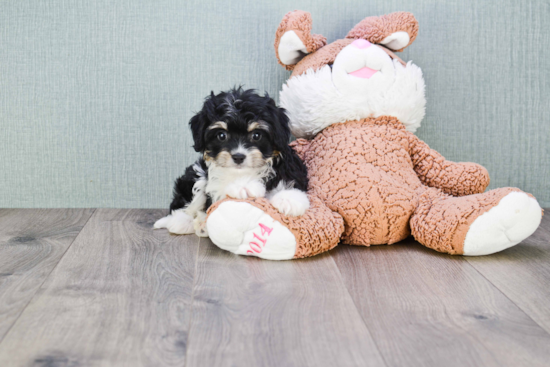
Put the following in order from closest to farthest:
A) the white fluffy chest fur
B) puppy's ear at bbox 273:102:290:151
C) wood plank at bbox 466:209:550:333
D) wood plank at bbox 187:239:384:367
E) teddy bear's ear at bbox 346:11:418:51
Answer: wood plank at bbox 187:239:384:367 < wood plank at bbox 466:209:550:333 < puppy's ear at bbox 273:102:290:151 < the white fluffy chest fur < teddy bear's ear at bbox 346:11:418:51

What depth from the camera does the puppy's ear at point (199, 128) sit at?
5.74 ft

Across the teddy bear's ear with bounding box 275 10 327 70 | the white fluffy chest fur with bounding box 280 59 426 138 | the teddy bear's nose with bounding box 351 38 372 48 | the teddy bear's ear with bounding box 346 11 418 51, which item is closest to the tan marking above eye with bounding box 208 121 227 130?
the white fluffy chest fur with bounding box 280 59 426 138

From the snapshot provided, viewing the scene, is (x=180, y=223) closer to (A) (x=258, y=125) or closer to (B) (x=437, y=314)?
(A) (x=258, y=125)

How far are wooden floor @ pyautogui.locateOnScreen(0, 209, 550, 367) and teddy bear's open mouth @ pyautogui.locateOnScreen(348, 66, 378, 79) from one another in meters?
0.69

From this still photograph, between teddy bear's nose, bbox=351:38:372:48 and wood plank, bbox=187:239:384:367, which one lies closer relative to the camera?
wood plank, bbox=187:239:384:367

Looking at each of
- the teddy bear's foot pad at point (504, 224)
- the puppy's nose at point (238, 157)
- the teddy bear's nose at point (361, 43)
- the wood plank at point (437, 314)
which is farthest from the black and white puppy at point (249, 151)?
the teddy bear's foot pad at point (504, 224)

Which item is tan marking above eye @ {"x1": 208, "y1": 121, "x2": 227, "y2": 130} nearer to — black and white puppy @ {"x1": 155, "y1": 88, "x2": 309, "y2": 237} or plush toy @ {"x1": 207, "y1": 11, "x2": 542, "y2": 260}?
black and white puppy @ {"x1": 155, "y1": 88, "x2": 309, "y2": 237}

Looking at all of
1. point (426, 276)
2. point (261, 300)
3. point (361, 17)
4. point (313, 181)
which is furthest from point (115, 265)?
point (361, 17)

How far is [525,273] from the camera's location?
153 cm

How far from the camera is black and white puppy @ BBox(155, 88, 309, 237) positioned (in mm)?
1688

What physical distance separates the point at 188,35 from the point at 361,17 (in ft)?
2.78

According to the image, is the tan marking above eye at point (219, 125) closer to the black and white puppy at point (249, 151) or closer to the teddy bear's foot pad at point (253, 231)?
the black and white puppy at point (249, 151)

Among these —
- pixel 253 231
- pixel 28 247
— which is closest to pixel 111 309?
pixel 253 231

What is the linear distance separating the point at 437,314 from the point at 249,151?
2.70 ft
